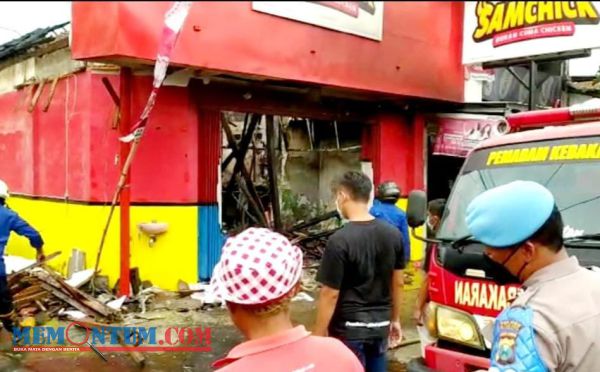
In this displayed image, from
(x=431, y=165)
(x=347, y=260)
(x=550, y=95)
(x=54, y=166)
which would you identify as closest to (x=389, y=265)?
(x=347, y=260)

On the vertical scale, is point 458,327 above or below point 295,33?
below

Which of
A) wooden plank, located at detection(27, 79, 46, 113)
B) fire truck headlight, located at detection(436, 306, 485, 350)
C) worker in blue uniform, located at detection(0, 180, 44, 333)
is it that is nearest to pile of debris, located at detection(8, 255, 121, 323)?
worker in blue uniform, located at detection(0, 180, 44, 333)

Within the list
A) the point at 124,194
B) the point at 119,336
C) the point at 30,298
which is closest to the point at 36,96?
the point at 124,194

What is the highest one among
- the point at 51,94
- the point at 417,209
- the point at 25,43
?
the point at 25,43

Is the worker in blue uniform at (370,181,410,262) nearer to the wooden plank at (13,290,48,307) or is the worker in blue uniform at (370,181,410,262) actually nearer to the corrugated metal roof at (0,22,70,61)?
the wooden plank at (13,290,48,307)

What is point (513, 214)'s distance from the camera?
168cm

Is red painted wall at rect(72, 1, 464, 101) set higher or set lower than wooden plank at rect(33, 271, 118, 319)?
higher

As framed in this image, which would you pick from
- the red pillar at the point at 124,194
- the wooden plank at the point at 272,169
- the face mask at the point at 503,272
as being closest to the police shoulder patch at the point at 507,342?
the face mask at the point at 503,272

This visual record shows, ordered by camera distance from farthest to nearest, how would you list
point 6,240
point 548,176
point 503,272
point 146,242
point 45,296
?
point 146,242, point 45,296, point 6,240, point 548,176, point 503,272

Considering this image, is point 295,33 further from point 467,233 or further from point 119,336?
point 119,336

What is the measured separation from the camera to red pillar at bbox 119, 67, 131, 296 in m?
7.93

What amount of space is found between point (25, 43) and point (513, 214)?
31.2 ft

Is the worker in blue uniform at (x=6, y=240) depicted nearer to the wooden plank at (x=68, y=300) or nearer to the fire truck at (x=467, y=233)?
the wooden plank at (x=68, y=300)

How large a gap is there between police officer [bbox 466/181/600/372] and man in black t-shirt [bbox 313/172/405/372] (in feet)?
5.76
